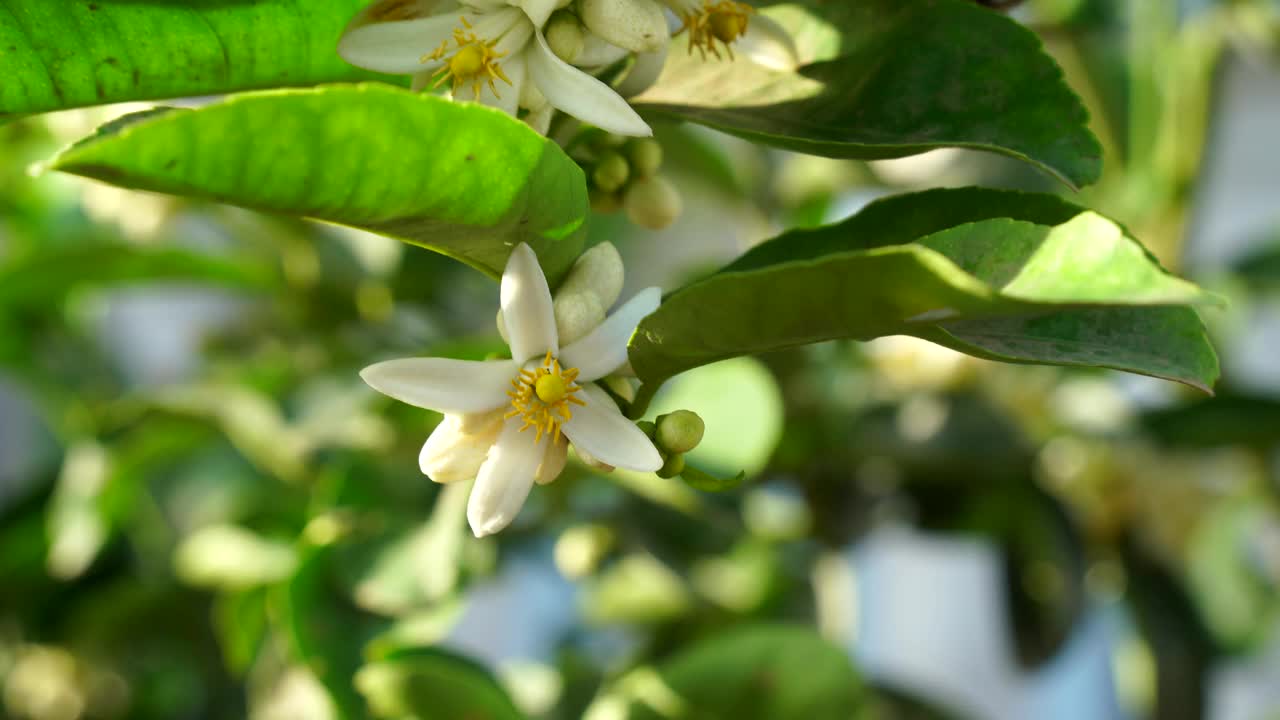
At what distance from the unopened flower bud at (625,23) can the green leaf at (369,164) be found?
52mm

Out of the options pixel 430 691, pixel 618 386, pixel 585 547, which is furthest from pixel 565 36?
pixel 585 547

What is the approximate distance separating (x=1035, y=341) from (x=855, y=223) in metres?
0.07

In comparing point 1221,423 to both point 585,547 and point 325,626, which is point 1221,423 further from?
point 325,626

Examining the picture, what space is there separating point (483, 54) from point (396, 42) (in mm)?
29

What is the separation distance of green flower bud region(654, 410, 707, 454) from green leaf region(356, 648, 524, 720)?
→ 0.27m

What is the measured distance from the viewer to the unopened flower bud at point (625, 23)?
332 millimetres

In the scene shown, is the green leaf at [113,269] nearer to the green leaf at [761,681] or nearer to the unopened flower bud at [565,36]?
the green leaf at [761,681]

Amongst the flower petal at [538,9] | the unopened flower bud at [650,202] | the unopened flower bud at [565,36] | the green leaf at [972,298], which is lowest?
the unopened flower bud at [650,202]

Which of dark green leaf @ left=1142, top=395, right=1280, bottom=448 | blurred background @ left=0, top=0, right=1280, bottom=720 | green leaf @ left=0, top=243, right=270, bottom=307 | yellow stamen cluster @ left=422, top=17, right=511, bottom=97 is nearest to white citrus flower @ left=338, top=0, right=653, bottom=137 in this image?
yellow stamen cluster @ left=422, top=17, right=511, bottom=97

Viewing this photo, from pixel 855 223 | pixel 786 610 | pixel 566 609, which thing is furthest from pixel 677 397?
pixel 566 609

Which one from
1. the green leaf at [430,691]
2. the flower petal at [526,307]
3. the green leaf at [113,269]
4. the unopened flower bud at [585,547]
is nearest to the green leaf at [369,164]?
the flower petal at [526,307]

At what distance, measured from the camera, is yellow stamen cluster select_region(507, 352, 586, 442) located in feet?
1.06

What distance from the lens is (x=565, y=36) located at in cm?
34

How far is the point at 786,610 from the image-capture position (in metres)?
0.85
